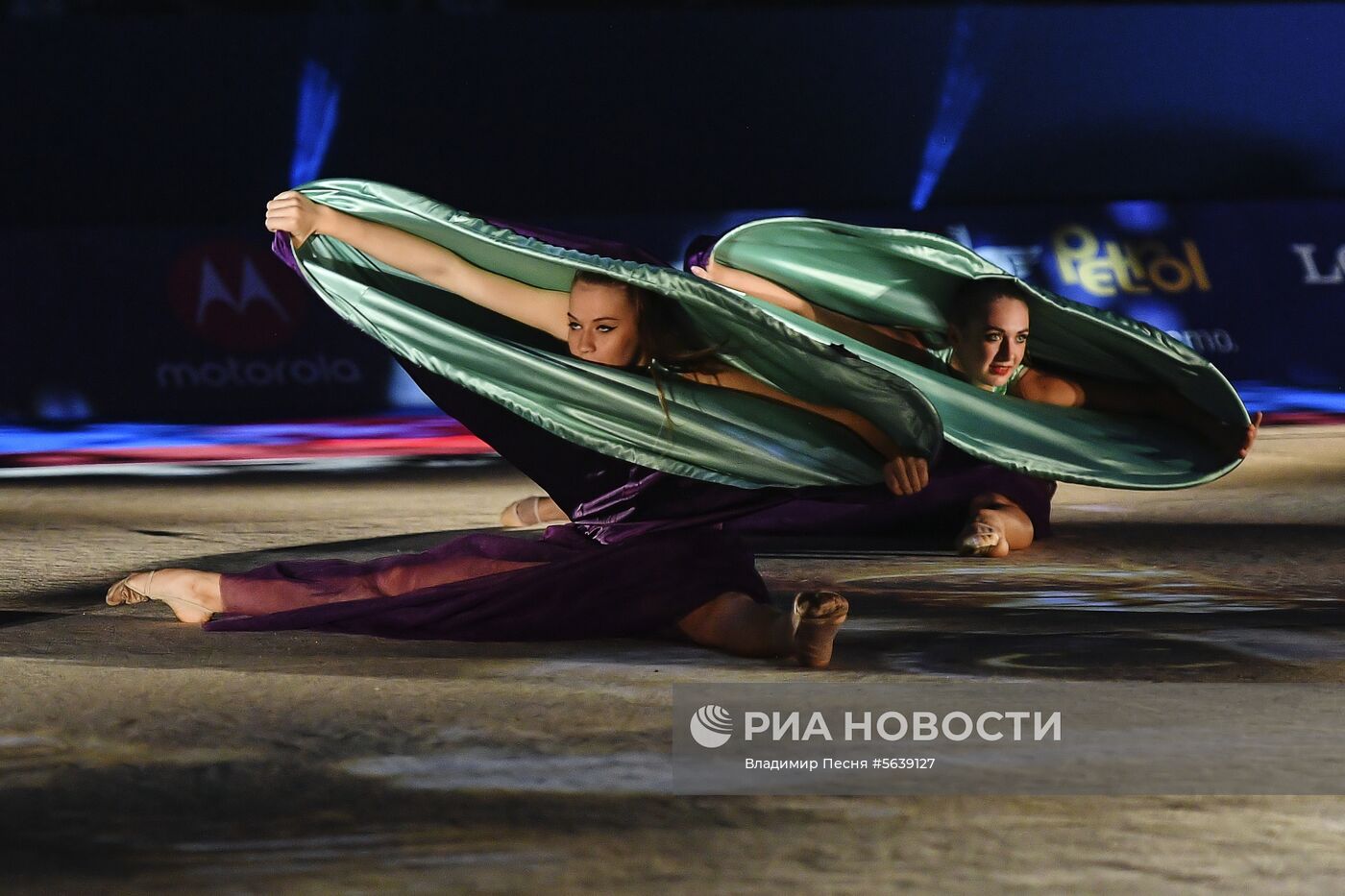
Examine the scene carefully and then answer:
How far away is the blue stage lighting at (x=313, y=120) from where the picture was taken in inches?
401

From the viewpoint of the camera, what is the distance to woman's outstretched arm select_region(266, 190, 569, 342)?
3.58 m

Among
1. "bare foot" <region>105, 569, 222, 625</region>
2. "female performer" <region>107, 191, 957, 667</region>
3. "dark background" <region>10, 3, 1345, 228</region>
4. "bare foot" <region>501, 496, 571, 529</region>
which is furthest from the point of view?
"dark background" <region>10, 3, 1345, 228</region>

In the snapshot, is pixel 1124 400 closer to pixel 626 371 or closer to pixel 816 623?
pixel 626 371

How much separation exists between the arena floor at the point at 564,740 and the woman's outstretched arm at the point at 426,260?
2.41 feet

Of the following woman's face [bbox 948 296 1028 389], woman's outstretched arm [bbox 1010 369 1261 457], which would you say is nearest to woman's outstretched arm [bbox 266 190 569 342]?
woman's face [bbox 948 296 1028 389]

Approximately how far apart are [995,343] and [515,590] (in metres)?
1.59

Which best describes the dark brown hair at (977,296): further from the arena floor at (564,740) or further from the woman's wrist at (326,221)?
the woman's wrist at (326,221)

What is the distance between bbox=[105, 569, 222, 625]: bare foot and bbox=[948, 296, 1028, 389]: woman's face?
1.98 metres

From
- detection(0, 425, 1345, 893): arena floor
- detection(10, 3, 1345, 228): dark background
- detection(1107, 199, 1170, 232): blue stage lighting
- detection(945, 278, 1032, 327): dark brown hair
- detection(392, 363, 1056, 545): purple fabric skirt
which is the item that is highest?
detection(10, 3, 1345, 228): dark background

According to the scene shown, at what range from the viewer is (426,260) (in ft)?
12.2

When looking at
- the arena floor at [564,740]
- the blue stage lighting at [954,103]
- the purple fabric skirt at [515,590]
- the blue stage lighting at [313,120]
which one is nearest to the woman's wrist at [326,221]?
Result: the purple fabric skirt at [515,590]

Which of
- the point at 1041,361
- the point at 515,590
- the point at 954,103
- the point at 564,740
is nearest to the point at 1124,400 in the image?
the point at 1041,361

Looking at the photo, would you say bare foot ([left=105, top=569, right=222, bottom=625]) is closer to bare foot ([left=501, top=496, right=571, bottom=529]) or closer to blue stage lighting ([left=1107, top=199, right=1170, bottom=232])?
bare foot ([left=501, top=496, right=571, bottom=529])

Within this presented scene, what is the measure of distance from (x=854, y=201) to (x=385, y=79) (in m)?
2.81
